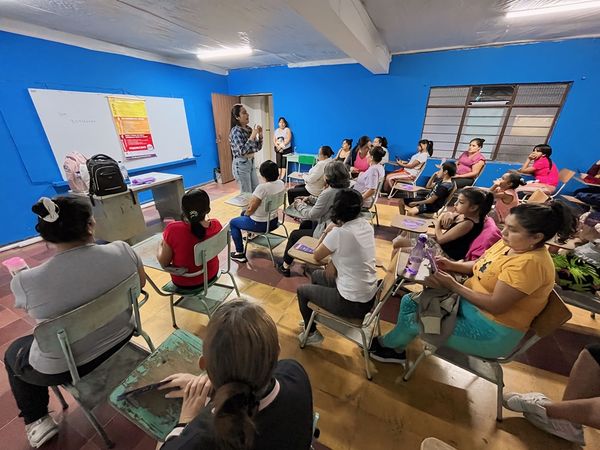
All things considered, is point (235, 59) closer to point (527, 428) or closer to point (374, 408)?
point (374, 408)

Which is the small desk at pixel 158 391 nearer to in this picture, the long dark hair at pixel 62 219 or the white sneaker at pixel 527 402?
the long dark hair at pixel 62 219

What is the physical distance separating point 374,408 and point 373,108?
535 centimetres

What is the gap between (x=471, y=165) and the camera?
4418 millimetres

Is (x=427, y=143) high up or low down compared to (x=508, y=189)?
up

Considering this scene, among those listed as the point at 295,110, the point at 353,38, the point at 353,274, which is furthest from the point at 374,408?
the point at 295,110

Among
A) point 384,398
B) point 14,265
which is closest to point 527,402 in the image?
point 384,398

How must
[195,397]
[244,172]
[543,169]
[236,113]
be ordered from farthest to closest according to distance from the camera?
1. [543,169]
2. [244,172]
3. [236,113]
4. [195,397]

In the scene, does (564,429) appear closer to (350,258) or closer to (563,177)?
(350,258)

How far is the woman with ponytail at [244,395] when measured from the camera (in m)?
0.49

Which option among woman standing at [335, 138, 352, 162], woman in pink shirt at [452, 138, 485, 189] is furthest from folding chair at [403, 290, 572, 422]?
woman standing at [335, 138, 352, 162]

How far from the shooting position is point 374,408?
145 cm

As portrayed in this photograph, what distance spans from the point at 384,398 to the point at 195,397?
49.1 inches

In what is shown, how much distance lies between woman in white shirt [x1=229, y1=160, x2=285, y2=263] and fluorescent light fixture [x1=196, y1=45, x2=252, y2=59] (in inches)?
110

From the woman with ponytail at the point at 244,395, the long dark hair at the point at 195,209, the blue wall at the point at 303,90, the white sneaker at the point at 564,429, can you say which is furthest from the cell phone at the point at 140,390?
the blue wall at the point at 303,90
